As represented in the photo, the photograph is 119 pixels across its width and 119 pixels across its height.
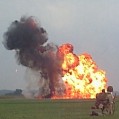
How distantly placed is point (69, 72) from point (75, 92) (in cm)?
760

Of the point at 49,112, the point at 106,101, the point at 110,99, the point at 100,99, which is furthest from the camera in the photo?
the point at 49,112

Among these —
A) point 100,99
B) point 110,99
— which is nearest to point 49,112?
point 100,99

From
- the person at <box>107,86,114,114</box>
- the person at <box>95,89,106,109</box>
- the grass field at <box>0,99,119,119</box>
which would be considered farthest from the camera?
the person at <box>95,89,106,109</box>

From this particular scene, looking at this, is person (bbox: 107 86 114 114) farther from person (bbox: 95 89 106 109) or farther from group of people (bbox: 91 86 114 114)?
person (bbox: 95 89 106 109)

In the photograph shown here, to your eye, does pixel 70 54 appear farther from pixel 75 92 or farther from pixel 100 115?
pixel 100 115

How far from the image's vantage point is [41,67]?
123938 millimetres

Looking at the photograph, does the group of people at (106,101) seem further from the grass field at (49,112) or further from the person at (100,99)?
the grass field at (49,112)

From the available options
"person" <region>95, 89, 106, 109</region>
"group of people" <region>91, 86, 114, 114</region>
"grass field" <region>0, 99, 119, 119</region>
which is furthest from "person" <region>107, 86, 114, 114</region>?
"grass field" <region>0, 99, 119, 119</region>

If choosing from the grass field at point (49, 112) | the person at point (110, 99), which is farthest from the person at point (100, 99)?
the grass field at point (49, 112)

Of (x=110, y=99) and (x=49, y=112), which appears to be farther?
(x=49, y=112)

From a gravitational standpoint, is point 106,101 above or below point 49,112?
above

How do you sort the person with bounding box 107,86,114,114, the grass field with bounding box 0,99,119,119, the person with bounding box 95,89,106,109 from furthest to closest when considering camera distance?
the person with bounding box 95,89,106,109
the person with bounding box 107,86,114,114
the grass field with bounding box 0,99,119,119

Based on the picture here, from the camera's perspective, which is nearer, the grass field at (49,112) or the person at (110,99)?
the grass field at (49,112)

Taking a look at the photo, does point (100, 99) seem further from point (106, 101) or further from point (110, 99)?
point (110, 99)
